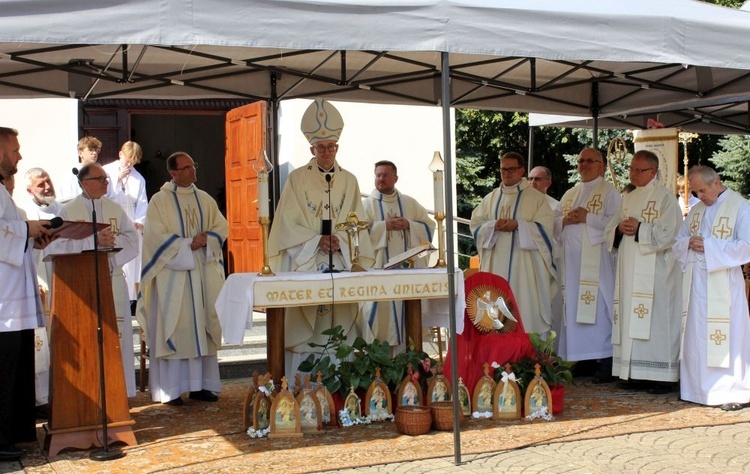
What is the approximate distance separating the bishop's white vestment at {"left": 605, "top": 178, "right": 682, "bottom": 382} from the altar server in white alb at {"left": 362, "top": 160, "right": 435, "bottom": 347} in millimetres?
1900

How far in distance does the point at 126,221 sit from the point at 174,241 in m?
0.45

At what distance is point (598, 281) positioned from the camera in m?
9.41

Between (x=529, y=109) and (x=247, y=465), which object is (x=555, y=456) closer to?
(x=247, y=465)

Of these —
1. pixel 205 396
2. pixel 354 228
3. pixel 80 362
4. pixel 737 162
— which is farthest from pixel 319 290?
pixel 737 162

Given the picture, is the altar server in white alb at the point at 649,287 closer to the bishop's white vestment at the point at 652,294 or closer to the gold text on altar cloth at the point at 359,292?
the bishop's white vestment at the point at 652,294

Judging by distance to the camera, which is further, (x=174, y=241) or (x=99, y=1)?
(x=174, y=241)

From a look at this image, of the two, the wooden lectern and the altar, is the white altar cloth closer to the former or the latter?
the altar

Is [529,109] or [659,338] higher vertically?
[529,109]

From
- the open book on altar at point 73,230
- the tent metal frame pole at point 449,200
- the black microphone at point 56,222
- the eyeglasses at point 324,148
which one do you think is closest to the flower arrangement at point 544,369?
the tent metal frame pole at point 449,200

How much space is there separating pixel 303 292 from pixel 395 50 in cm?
182

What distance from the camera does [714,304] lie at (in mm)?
7844

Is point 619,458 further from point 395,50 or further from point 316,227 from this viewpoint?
point 316,227

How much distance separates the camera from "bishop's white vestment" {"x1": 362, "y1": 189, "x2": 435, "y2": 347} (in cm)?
927

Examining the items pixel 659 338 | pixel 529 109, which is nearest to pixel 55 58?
pixel 529 109
